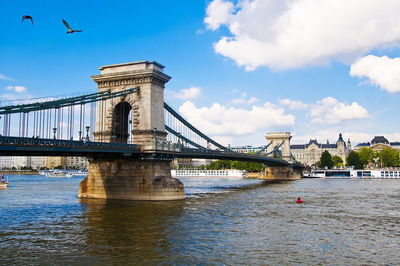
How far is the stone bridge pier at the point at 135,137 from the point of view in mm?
38438

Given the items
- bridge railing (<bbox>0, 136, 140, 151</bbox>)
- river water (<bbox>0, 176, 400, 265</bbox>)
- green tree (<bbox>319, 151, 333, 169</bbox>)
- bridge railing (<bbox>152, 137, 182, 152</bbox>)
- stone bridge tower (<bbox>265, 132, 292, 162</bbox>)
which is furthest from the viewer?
green tree (<bbox>319, 151, 333, 169</bbox>)

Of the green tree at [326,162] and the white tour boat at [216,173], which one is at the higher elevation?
the green tree at [326,162]

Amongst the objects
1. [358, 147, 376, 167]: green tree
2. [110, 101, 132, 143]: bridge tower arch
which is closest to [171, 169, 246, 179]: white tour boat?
[358, 147, 376, 167]: green tree

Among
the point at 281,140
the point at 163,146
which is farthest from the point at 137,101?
the point at 281,140

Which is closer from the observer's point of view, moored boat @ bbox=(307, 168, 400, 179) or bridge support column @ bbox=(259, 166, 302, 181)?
moored boat @ bbox=(307, 168, 400, 179)

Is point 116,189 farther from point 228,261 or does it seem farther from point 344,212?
point 228,261

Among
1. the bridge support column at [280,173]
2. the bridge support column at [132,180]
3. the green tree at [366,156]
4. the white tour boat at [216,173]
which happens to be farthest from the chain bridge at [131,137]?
the green tree at [366,156]

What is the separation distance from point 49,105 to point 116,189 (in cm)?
1190

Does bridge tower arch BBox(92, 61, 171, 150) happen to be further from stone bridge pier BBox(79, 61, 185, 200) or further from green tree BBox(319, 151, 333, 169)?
green tree BBox(319, 151, 333, 169)

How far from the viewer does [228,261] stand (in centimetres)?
1655

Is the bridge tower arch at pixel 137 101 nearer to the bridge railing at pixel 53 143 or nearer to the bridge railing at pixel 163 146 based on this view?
the bridge railing at pixel 163 146

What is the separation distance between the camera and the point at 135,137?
40312mm

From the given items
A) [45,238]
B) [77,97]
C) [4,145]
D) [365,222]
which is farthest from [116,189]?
[365,222]

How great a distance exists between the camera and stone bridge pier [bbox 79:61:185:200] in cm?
3844
